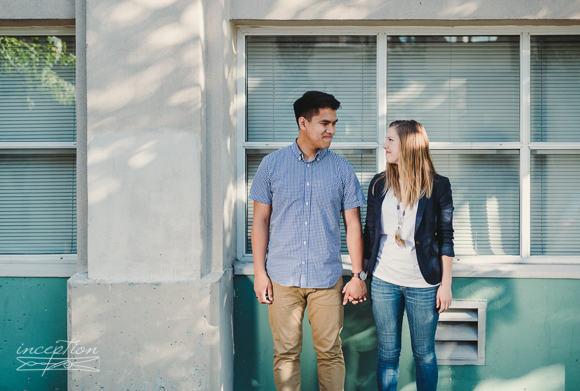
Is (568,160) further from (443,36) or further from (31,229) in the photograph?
(31,229)

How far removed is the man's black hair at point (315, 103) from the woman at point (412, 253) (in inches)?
15.6

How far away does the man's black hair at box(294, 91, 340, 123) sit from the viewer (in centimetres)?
283

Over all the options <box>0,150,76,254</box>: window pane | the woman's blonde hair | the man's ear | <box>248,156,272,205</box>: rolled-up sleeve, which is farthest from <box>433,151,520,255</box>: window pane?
<box>0,150,76,254</box>: window pane

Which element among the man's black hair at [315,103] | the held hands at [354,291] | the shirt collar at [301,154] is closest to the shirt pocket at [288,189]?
the shirt collar at [301,154]

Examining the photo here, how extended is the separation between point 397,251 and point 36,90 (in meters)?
2.82

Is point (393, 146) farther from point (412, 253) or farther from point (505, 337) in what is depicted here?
point (505, 337)

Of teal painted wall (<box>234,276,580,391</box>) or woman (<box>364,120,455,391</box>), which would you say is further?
teal painted wall (<box>234,276,580,391</box>)

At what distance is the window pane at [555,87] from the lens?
3525 mm

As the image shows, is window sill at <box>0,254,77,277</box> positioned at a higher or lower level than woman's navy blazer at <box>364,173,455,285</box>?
lower

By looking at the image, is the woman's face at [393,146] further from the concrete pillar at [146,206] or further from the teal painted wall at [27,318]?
the teal painted wall at [27,318]

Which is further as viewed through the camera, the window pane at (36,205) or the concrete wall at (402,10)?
the window pane at (36,205)

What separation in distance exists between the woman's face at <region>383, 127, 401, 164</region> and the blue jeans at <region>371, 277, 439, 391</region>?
716 mm

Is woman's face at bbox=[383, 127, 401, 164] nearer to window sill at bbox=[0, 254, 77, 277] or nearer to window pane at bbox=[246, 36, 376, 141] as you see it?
window pane at bbox=[246, 36, 376, 141]

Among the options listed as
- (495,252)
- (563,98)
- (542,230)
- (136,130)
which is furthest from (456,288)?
(136,130)
